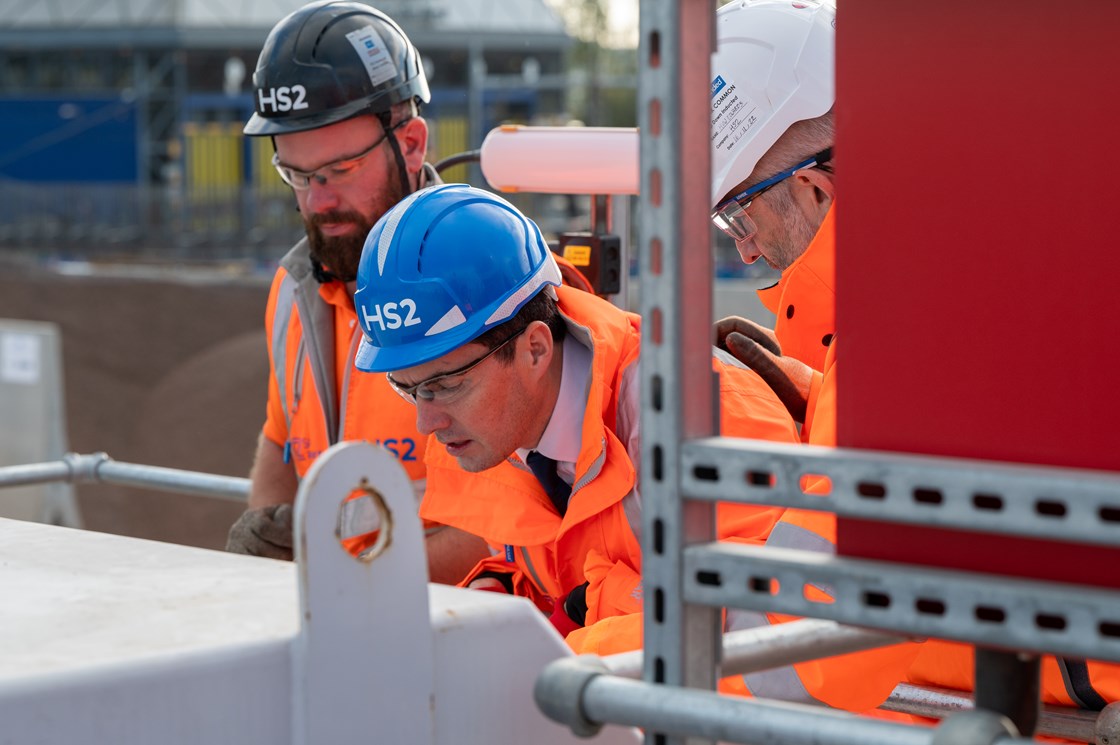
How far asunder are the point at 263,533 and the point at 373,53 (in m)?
1.19

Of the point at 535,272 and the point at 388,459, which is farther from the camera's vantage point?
the point at 535,272

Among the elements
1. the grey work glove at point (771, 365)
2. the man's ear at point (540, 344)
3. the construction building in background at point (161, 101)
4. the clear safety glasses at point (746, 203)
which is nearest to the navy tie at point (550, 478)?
the man's ear at point (540, 344)

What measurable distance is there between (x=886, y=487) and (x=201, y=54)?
27838 mm

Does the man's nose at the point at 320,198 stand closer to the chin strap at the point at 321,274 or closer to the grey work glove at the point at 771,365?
the chin strap at the point at 321,274

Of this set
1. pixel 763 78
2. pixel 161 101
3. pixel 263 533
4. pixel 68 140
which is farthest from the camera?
pixel 161 101

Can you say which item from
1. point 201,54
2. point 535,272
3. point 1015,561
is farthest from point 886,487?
point 201,54

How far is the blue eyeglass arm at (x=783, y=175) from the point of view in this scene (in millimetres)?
2734

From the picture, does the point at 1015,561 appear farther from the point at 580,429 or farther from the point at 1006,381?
the point at 580,429

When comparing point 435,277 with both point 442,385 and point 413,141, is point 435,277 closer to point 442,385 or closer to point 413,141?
point 442,385

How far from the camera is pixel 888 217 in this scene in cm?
119

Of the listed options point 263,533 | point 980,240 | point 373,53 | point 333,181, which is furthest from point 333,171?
point 980,240

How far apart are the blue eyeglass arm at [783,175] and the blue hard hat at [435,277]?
19.6 inches

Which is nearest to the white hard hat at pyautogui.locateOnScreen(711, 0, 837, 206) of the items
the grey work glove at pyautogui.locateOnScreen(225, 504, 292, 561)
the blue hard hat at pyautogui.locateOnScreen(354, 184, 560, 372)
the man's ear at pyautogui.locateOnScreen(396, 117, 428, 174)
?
the blue hard hat at pyautogui.locateOnScreen(354, 184, 560, 372)

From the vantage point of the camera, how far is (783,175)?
273cm
